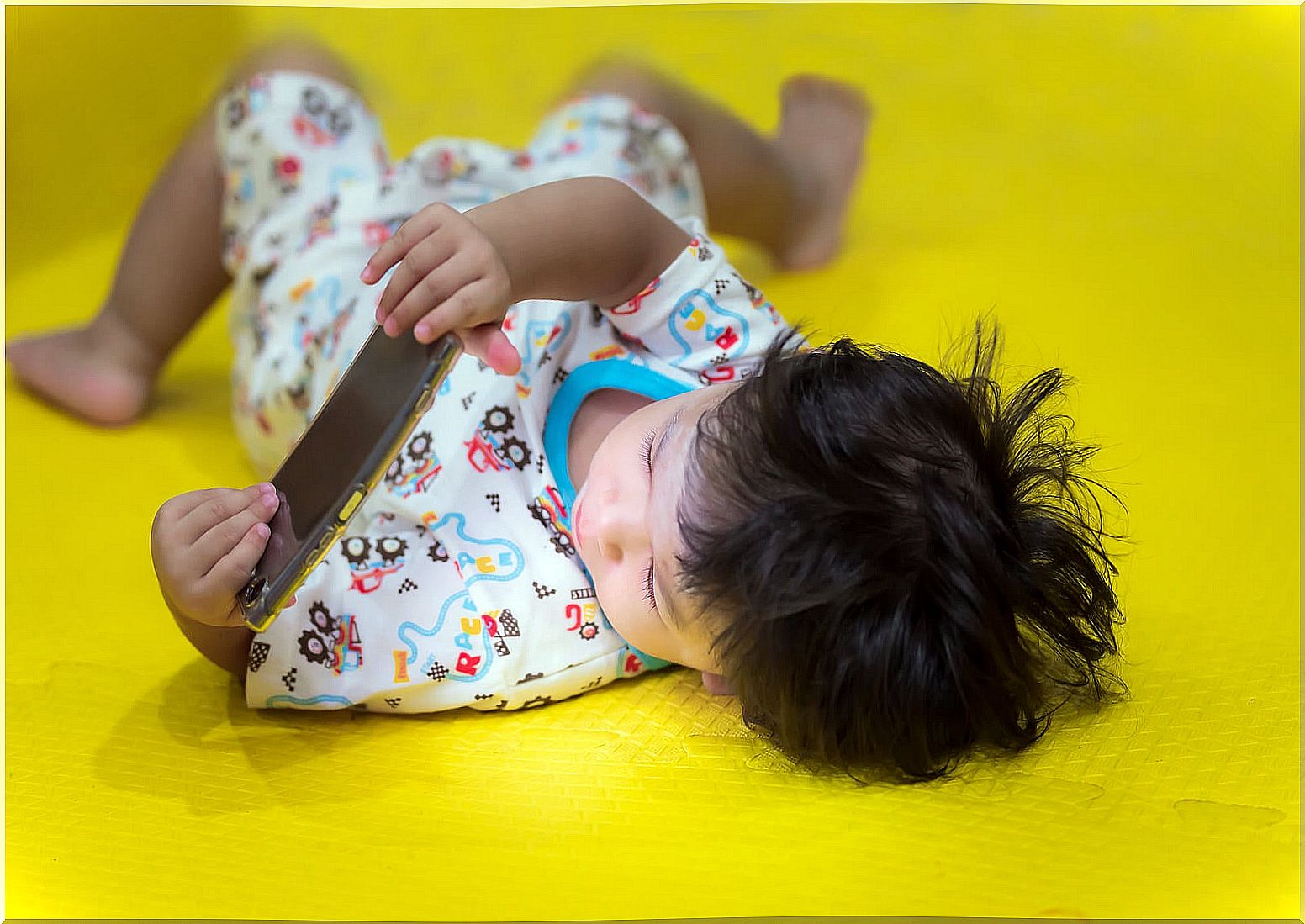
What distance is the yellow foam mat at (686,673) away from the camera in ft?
2.03

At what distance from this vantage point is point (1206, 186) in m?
1.27

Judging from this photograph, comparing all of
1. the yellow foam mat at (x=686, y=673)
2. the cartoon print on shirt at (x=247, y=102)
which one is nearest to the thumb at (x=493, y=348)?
the yellow foam mat at (x=686, y=673)

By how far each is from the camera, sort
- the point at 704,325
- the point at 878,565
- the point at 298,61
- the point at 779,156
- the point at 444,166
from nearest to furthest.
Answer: the point at 878,565 < the point at 704,325 < the point at 444,166 < the point at 298,61 < the point at 779,156

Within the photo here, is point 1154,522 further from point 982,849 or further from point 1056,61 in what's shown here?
point 1056,61

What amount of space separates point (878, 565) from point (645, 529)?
13 centimetres

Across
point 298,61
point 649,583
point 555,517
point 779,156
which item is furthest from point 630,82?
point 649,583

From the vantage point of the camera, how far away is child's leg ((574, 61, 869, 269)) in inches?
46.0

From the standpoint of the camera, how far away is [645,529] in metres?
0.68

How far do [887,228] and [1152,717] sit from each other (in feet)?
2.28

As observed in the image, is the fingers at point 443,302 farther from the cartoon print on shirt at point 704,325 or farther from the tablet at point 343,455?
the cartoon print on shirt at point 704,325

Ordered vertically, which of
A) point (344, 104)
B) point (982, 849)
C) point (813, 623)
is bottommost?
point (982, 849)

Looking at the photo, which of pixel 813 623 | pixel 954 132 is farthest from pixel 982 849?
pixel 954 132

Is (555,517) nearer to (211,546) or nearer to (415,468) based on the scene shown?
(415,468)

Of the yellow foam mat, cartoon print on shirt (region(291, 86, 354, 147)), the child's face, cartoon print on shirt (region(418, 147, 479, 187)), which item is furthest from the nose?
cartoon print on shirt (region(291, 86, 354, 147))
